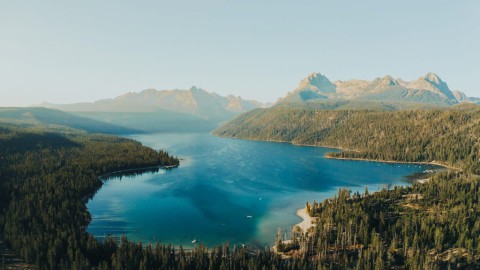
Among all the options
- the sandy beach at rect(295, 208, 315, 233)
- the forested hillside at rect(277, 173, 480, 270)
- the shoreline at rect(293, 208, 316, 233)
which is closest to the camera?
the forested hillside at rect(277, 173, 480, 270)

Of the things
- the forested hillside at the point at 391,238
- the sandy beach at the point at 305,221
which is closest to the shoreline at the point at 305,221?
the sandy beach at the point at 305,221

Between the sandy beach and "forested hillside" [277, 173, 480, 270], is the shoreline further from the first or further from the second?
"forested hillside" [277, 173, 480, 270]

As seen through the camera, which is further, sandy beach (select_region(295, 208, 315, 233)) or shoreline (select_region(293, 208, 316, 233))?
sandy beach (select_region(295, 208, 315, 233))

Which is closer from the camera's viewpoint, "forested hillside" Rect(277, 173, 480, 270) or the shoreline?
"forested hillside" Rect(277, 173, 480, 270)

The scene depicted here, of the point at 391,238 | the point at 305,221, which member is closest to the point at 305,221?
the point at 305,221

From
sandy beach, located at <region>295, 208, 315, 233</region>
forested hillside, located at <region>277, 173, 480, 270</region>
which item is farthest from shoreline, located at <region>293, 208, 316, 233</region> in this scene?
forested hillside, located at <region>277, 173, 480, 270</region>

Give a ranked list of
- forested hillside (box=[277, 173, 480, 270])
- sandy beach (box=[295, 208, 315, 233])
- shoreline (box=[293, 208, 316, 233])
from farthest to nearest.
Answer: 1. sandy beach (box=[295, 208, 315, 233])
2. shoreline (box=[293, 208, 316, 233])
3. forested hillside (box=[277, 173, 480, 270])

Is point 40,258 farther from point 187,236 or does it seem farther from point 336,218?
point 336,218

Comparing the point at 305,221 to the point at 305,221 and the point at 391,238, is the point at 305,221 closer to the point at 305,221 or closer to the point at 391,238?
the point at 305,221

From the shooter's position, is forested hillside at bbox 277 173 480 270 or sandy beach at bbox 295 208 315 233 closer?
forested hillside at bbox 277 173 480 270
